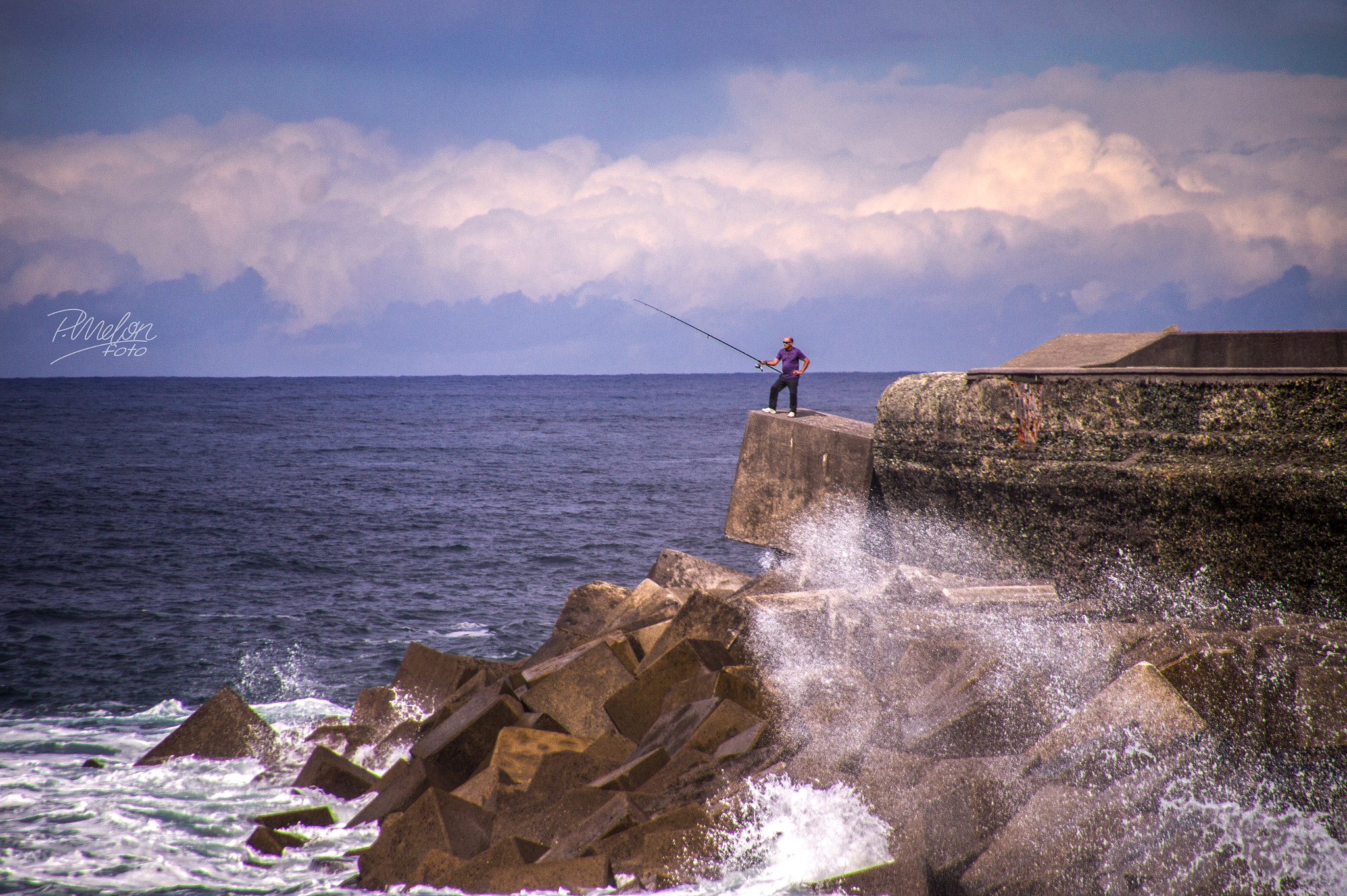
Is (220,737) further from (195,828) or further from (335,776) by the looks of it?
(335,776)

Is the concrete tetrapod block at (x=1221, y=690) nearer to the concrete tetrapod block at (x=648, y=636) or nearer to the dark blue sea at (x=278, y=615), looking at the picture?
the dark blue sea at (x=278, y=615)

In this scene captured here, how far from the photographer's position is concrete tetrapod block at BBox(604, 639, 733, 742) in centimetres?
524

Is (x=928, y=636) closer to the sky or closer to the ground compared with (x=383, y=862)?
closer to the sky

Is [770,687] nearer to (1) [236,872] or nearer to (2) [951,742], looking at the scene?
(2) [951,742]

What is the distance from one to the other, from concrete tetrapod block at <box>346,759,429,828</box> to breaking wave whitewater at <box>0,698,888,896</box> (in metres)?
0.13

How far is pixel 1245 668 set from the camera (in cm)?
389

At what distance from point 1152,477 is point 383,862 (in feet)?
16.0

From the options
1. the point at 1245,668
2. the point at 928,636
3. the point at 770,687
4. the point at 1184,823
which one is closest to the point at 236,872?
the point at 770,687

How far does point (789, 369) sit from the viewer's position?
9438 millimetres

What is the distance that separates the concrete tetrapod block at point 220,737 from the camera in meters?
6.35

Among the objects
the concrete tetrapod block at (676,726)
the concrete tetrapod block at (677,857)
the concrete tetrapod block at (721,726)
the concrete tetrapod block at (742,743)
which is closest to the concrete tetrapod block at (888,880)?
the concrete tetrapod block at (677,857)

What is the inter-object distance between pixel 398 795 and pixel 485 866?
133 centimetres

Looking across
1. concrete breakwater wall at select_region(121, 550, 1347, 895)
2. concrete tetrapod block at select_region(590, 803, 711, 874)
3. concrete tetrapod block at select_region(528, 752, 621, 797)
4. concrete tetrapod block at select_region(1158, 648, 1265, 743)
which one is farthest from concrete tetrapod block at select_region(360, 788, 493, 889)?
concrete tetrapod block at select_region(1158, 648, 1265, 743)

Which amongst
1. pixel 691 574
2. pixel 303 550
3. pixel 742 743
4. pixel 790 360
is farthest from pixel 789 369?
pixel 303 550
